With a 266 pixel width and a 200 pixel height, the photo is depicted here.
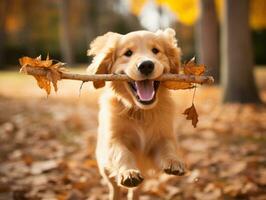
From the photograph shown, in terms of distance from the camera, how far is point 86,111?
35.7 ft

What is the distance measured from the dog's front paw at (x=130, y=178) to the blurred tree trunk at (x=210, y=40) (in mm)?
12716

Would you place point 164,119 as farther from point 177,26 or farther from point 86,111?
point 177,26

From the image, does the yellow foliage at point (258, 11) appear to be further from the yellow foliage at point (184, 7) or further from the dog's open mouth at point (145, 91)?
the dog's open mouth at point (145, 91)

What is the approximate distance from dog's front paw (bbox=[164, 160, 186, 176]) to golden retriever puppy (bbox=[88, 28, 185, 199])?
0.27 ft

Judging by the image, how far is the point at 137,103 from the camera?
4156 mm

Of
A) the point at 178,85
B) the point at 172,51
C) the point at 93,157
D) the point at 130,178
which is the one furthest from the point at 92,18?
the point at 130,178

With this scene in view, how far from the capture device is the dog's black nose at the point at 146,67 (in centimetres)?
398

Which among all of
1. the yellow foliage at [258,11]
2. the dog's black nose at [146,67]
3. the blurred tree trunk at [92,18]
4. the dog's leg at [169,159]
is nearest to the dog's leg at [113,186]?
the dog's leg at [169,159]

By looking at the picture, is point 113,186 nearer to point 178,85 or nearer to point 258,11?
point 178,85

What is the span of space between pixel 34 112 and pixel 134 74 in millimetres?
6538

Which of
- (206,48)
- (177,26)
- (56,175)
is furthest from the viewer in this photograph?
(177,26)

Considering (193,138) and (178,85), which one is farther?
(193,138)

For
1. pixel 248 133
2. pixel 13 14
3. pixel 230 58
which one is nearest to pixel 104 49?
pixel 248 133

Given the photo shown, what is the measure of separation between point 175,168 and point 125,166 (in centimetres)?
40
